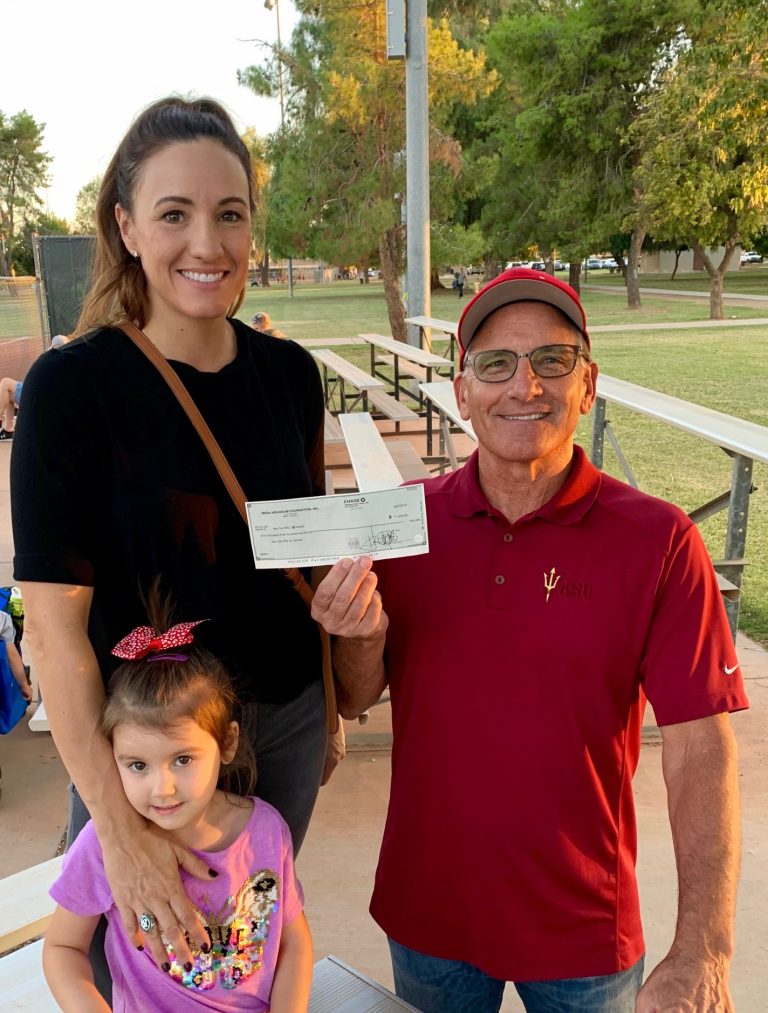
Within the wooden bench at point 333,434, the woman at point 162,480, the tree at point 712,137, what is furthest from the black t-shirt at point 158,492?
the tree at point 712,137

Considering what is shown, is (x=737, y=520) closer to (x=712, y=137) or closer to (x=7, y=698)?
(x=7, y=698)

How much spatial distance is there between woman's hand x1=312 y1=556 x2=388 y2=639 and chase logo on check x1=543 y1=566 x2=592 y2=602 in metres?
→ 0.31

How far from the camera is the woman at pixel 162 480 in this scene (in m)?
1.47

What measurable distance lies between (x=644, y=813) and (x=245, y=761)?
2358 millimetres

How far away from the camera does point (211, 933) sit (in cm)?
154

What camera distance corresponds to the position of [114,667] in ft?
5.21

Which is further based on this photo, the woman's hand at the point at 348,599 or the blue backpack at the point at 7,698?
the blue backpack at the point at 7,698

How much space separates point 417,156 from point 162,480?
10.6 meters

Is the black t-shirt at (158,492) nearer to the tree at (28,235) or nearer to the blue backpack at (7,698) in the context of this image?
the blue backpack at (7,698)

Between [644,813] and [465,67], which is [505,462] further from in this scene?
[465,67]

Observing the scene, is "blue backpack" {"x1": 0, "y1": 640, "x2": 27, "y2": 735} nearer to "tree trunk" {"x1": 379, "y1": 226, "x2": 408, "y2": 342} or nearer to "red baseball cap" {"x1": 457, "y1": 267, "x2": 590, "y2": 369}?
"red baseball cap" {"x1": 457, "y1": 267, "x2": 590, "y2": 369}

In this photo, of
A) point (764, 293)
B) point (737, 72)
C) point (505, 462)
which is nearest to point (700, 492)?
point (505, 462)

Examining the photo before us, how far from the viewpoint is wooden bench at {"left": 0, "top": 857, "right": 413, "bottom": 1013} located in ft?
5.64

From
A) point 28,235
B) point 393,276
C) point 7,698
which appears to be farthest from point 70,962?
point 28,235
